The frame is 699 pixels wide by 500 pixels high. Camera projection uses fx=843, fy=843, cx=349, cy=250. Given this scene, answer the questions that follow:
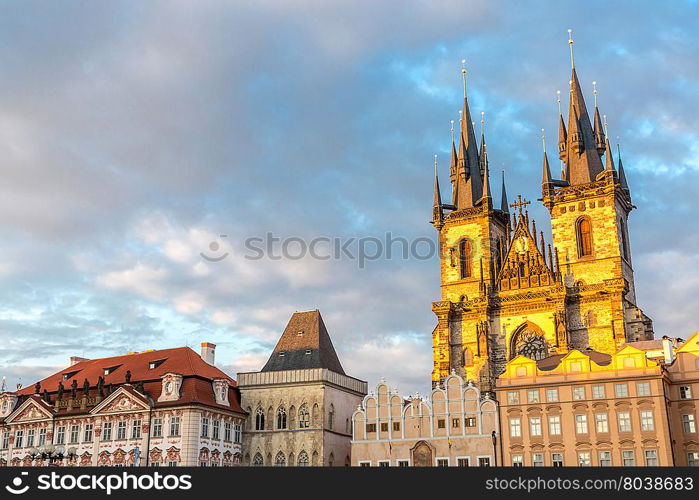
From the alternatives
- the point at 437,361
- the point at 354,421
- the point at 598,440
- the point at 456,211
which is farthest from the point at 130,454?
the point at 456,211

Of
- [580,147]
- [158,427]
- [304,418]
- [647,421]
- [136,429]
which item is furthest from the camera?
[580,147]

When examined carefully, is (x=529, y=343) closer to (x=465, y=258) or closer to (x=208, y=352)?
(x=465, y=258)

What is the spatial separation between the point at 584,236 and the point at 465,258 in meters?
11.6

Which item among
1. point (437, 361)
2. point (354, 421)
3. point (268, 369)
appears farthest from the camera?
point (437, 361)

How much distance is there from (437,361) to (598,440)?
21.7 meters

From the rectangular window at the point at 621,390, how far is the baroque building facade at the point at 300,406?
21.6m

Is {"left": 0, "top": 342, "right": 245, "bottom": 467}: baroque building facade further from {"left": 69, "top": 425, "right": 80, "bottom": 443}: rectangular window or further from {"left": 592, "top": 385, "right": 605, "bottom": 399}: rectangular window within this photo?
{"left": 592, "top": 385, "right": 605, "bottom": 399}: rectangular window

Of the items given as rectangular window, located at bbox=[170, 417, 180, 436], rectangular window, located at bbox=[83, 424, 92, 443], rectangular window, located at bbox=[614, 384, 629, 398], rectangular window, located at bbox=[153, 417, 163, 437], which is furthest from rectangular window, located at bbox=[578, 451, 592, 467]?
rectangular window, located at bbox=[83, 424, 92, 443]

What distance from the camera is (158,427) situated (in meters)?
63.8

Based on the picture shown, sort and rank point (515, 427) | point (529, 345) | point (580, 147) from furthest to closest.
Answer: point (580, 147) → point (529, 345) → point (515, 427)

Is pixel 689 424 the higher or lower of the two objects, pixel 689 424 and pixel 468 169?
the lower

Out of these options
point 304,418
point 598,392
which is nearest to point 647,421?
point 598,392
